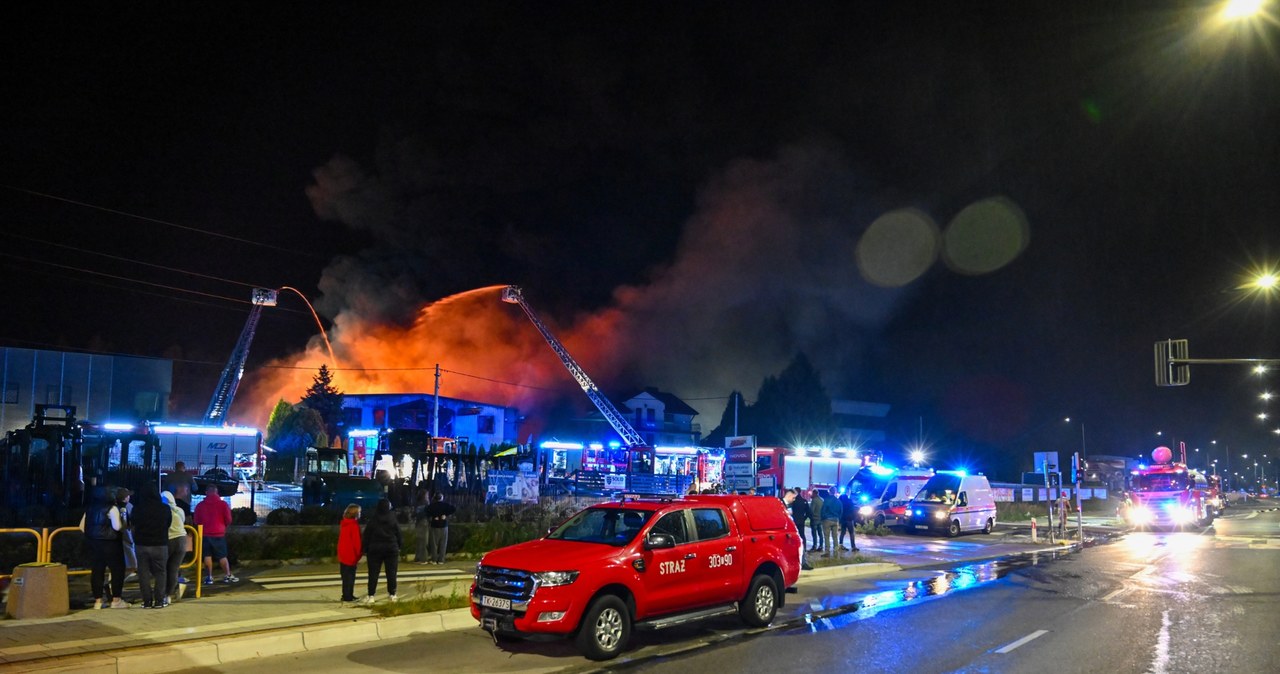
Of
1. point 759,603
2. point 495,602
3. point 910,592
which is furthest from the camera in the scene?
point 910,592

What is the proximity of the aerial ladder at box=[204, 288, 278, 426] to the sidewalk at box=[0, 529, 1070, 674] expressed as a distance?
58399mm

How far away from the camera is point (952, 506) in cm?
2844

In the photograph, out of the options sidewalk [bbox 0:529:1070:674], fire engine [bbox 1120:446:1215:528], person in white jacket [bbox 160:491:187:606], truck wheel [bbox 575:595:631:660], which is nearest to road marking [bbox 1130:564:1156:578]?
truck wheel [bbox 575:595:631:660]

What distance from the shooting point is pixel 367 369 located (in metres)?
89.0

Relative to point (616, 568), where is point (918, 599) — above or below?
below

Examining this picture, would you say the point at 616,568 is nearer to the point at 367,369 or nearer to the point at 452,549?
the point at 452,549

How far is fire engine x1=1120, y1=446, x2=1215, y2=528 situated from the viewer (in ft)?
118

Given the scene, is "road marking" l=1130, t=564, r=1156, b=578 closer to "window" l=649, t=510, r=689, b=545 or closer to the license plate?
"window" l=649, t=510, r=689, b=545

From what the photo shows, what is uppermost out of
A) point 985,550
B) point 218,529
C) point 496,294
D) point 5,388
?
point 496,294

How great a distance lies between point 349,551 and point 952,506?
21996 mm

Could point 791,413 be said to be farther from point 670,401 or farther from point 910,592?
point 910,592

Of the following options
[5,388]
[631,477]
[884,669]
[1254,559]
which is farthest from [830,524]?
[5,388]

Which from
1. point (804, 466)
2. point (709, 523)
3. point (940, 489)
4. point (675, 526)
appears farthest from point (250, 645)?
point (804, 466)

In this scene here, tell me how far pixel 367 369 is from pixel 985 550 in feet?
247
